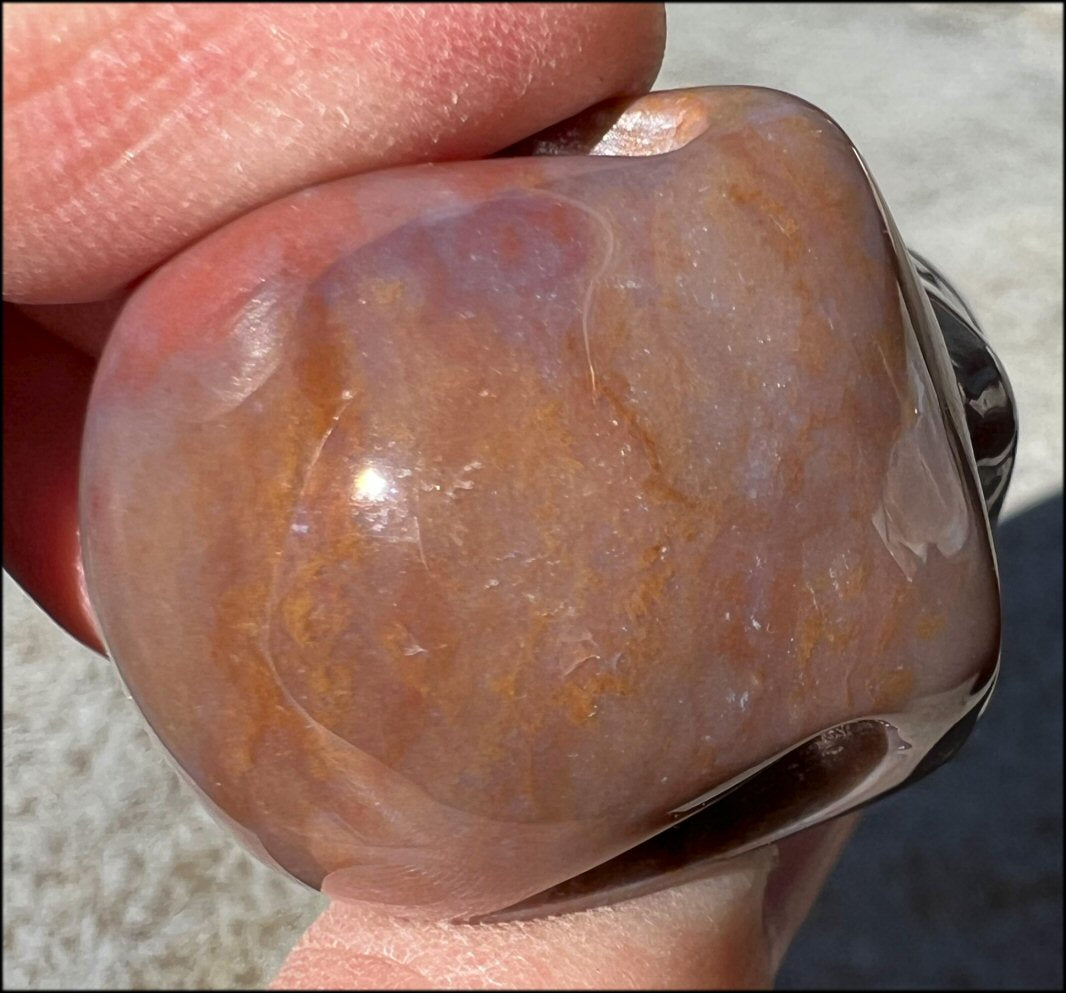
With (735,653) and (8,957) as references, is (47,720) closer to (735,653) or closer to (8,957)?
(8,957)

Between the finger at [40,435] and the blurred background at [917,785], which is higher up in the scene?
the finger at [40,435]

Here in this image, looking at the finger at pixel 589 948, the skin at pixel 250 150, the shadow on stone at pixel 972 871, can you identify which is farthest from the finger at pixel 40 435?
the shadow on stone at pixel 972 871

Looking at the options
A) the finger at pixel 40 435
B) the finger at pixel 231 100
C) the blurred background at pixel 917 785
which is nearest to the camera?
the finger at pixel 231 100

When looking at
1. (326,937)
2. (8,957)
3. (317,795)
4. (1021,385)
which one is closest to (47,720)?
(8,957)

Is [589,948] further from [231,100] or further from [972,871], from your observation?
[972,871]

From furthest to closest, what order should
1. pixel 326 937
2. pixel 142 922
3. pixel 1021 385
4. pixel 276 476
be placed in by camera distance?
pixel 1021 385 < pixel 142 922 < pixel 326 937 < pixel 276 476

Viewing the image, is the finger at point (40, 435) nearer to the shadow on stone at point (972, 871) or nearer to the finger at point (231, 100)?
the finger at point (231, 100)
